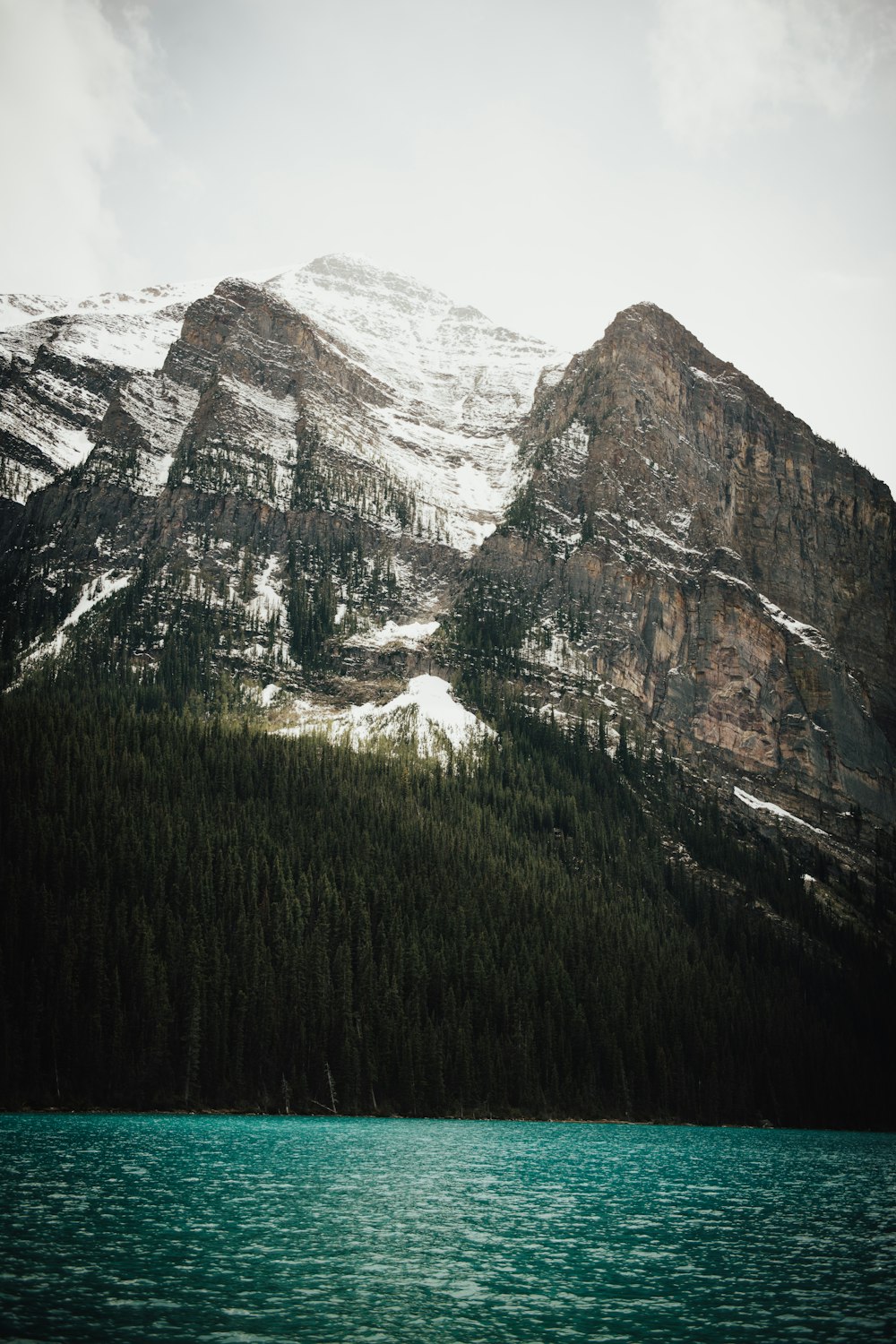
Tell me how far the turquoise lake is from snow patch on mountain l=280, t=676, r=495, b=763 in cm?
10886

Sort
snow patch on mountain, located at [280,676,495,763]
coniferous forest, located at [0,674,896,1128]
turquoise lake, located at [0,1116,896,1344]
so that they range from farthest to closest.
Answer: snow patch on mountain, located at [280,676,495,763]
coniferous forest, located at [0,674,896,1128]
turquoise lake, located at [0,1116,896,1344]

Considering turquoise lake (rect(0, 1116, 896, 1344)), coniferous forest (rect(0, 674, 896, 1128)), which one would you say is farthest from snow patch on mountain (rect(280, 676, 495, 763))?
turquoise lake (rect(0, 1116, 896, 1344))

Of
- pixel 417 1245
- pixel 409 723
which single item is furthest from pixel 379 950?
pixel 409 723

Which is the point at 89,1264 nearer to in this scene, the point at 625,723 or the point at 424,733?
the point at 424,733

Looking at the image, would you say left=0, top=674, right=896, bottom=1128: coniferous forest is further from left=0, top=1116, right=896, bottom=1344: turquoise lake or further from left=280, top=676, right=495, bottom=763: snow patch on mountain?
left=0, top=1116, right=896, bottom=1344: turquoise lake

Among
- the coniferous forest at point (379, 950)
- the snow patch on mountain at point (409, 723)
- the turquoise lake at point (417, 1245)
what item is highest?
the snow patch on mountain at point (409, 723)

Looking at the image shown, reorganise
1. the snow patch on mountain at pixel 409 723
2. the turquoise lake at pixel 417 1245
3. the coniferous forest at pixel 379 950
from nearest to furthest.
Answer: the turquoise lake at pixel 417 1245, the coniferous forest at pixel 379 950, the snow patch on mountain at pixel 409 723

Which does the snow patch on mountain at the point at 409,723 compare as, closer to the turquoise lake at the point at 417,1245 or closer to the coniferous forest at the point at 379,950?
the coniferous forest at the point at 379,950

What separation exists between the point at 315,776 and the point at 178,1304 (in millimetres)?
114594

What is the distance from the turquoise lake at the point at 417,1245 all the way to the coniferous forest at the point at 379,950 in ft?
73.6

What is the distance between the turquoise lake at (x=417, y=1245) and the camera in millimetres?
25141

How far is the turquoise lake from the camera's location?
25.1 m

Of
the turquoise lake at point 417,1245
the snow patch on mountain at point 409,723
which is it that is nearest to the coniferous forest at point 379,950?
the snow patch on mountain at point 409,723

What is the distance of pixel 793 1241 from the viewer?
38.6 m
